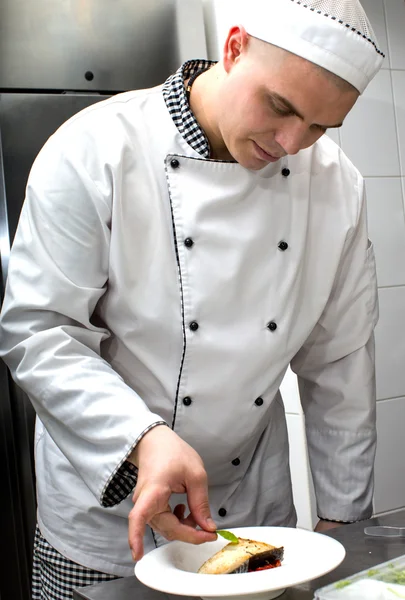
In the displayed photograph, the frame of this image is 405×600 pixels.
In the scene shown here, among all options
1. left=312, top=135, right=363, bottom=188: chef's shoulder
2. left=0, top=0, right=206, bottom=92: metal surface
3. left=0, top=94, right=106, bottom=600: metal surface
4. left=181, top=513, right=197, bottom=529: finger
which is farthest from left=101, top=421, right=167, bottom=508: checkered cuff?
left=0, top=0, right=206, bottom=92: metal surface

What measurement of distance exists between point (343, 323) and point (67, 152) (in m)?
0.63

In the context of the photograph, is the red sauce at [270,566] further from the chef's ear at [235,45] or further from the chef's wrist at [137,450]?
the chef's ear at [235,45]

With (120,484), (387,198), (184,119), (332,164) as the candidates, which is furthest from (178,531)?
(387,198)

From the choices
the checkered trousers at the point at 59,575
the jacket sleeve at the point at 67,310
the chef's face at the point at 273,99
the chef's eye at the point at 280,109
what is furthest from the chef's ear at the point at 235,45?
the checkered trousers at the point at 59,575

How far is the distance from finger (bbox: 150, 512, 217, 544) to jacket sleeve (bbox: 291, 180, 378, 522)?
573 mm

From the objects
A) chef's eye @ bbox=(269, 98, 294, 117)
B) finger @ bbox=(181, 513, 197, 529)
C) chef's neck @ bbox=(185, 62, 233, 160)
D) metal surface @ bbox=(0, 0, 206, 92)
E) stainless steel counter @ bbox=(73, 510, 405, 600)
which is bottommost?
stainless steel counter @ bbox=(73, 510, 405, 600)

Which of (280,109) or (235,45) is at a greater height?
(235,45)

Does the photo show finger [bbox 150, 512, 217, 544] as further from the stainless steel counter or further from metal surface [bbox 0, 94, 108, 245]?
metal surface [bbox 0, 94, 108, 245]

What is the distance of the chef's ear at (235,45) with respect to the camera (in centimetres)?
119

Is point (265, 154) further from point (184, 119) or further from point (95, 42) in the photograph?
point (95, 42)

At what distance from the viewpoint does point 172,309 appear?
1289 millimetres

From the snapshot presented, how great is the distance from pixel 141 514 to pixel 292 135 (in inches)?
23.5

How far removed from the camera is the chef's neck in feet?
4.28

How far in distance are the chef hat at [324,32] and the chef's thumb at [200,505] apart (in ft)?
2.06
